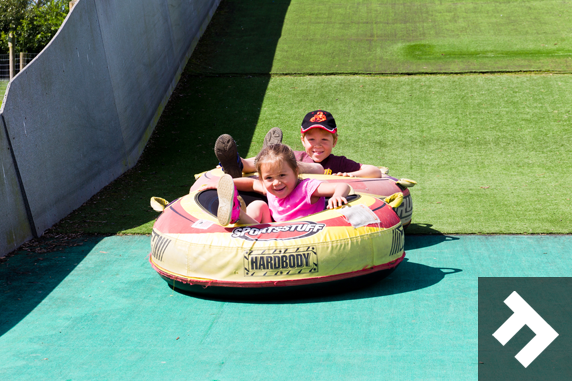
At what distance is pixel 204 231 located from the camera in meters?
4.25

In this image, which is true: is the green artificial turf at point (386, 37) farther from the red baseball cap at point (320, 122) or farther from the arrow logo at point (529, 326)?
the arrow logo at point (529, 326)

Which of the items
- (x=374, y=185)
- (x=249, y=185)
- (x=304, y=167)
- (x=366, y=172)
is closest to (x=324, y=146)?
(x=304, y=167)

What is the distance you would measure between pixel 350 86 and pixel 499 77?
282 centimetres

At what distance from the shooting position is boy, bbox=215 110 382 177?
512cm

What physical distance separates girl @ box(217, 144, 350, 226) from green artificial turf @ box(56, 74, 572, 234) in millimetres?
1871

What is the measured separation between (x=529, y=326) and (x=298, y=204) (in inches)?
74.6

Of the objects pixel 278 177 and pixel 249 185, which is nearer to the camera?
pixel 278 177

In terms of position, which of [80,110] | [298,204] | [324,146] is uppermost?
[80,110]

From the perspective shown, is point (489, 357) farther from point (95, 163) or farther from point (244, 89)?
point (244, 89)

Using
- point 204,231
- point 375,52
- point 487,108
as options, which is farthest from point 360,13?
point 204,231

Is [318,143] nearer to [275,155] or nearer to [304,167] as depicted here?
[304,167]

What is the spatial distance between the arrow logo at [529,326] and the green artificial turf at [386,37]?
8.03 metres

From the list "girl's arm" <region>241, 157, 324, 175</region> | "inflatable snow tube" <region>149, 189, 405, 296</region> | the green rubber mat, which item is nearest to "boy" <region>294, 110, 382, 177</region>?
"girl's arm" <region>241, 157, 324, 175</region>

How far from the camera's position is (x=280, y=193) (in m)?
4.45
